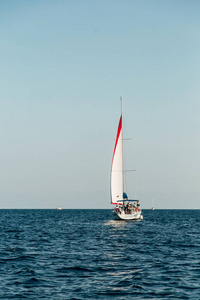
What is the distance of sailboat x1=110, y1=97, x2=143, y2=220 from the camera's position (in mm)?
65000

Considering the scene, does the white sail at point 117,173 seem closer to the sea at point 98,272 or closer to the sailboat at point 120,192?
the sailboat at point 120,192

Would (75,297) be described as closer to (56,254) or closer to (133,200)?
(56,254)

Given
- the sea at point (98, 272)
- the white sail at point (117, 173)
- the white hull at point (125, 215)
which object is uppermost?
the white sail at point (117, 173)

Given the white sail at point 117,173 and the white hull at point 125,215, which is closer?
the white hull at point 125,215

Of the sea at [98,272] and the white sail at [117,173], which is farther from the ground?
the white sail at [117,173]

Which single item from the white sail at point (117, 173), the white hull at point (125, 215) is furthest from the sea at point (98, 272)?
the white sail at point (117, 173)

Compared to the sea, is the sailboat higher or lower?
higher

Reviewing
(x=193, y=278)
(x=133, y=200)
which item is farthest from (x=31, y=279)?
(x=133, y=200)

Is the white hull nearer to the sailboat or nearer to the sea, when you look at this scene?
the sailboat

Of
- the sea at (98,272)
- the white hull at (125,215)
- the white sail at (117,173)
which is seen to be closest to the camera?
the sea at (98,272)

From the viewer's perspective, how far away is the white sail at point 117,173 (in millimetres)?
66125

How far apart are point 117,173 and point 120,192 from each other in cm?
335

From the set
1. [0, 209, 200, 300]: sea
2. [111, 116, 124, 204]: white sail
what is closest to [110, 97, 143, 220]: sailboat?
[111, 116, 124, 204]: white sail

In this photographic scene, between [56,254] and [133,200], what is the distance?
39707 millimetres
